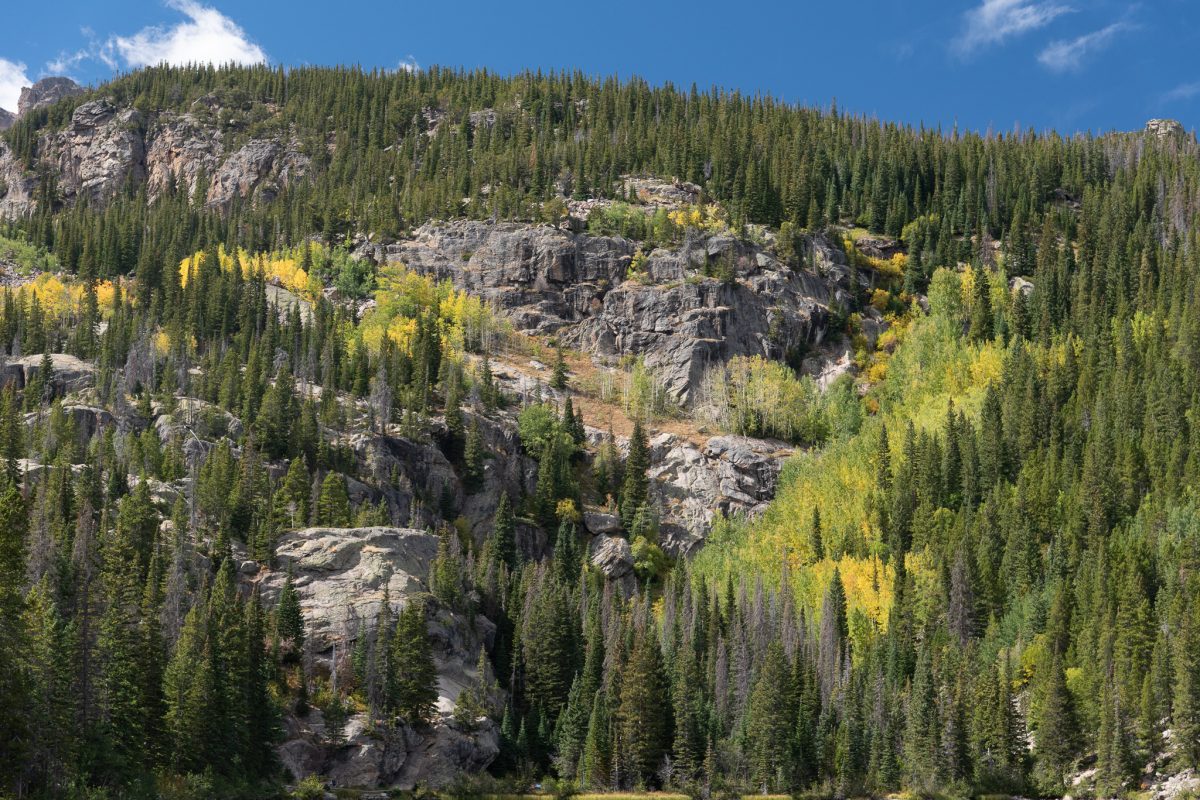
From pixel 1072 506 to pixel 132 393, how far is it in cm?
10692

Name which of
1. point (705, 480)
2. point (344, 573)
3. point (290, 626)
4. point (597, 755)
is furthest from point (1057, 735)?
point (290, 626)

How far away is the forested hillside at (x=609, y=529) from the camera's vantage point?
9656cm

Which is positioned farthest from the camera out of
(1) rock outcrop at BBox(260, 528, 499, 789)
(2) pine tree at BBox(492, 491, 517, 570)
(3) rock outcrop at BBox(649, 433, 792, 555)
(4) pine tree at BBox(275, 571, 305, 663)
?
(3) rock outcrop at BBox(649, 433, 792, 555)

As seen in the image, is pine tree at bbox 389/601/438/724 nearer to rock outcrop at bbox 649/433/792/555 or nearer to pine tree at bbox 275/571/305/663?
pine tree at bbox 275/571/305/663

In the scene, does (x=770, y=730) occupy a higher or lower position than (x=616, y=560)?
lower

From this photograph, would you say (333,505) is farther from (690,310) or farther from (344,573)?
(690,310)

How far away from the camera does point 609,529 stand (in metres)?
156

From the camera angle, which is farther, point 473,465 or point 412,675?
point 473,465

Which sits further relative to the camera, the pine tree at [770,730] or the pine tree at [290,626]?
the pine tree at [770,730]

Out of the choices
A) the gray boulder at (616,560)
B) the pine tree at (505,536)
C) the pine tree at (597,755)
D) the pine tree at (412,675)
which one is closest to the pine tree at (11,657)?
the pine tree at (412,675)

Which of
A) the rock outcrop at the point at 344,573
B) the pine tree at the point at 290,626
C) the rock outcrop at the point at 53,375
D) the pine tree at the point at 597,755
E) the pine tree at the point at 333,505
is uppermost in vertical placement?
the rock outcrop at the point at 53,375

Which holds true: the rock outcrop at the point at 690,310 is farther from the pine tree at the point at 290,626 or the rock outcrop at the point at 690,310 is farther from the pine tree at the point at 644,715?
the pine tree at the point at 290,626

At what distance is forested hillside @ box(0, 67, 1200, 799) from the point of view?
3802 inches

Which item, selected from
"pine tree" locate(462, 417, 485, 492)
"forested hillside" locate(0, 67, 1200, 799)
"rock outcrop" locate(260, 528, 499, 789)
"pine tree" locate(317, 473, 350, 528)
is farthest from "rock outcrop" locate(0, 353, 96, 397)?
"pine tree" locate(462, 417, 485, 492)
